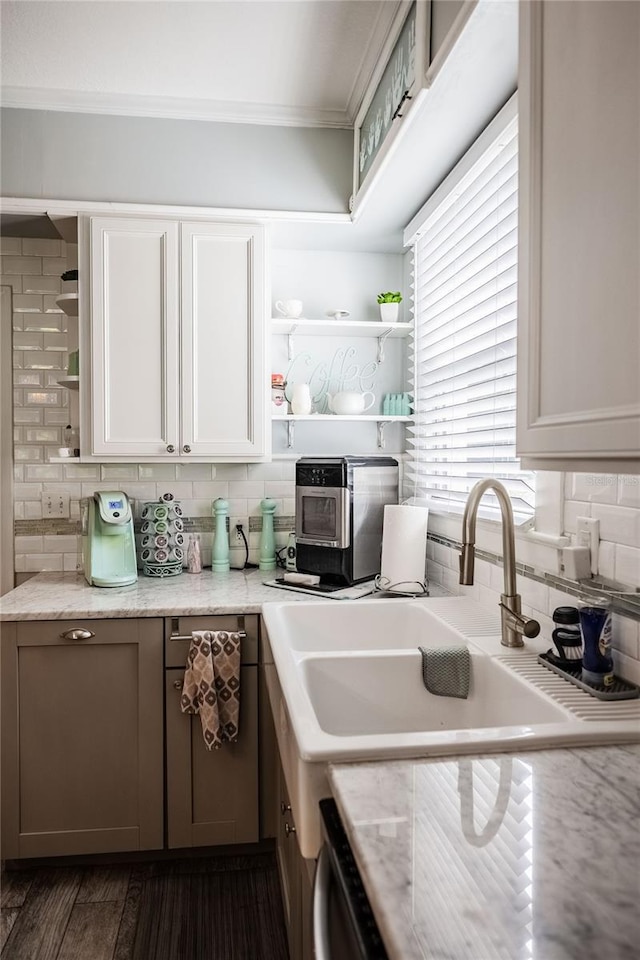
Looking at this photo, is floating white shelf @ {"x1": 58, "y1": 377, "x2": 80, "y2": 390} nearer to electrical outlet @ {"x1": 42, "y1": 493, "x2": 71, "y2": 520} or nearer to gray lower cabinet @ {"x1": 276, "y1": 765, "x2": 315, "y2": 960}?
electrical outlet @ {"x1": 42, "y1": 493, "x2": 71, "y2": 520}

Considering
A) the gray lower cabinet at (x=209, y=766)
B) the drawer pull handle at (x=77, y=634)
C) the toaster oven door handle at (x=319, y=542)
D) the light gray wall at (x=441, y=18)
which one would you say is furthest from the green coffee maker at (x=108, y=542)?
the light gray wall at (x=441, y=18)

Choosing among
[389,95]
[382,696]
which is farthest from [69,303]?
[382,696]

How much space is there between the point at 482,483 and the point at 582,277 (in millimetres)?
579

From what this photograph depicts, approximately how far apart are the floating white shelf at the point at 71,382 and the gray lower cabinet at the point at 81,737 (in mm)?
915

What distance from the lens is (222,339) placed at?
2.52 m

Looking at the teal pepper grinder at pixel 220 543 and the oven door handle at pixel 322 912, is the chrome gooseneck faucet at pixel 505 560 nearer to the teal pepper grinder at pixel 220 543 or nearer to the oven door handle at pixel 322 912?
the oven door handle at pixel 322 912

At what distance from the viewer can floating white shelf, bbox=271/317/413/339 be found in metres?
2.68

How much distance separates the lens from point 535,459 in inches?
42.8

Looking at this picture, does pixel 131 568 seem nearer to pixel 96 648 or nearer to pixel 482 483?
pixel 96 648

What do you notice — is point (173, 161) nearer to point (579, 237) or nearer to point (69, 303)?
point (69, 303)

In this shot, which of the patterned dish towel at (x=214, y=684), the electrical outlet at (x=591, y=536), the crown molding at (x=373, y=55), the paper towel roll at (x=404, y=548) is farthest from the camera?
the paper towel roll at (x=404, y=548)

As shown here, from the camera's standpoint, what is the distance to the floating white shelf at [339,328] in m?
2.68

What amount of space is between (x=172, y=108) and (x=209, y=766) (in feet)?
7.79

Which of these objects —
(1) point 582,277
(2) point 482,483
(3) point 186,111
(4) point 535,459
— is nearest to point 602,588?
(2) point 482,483
